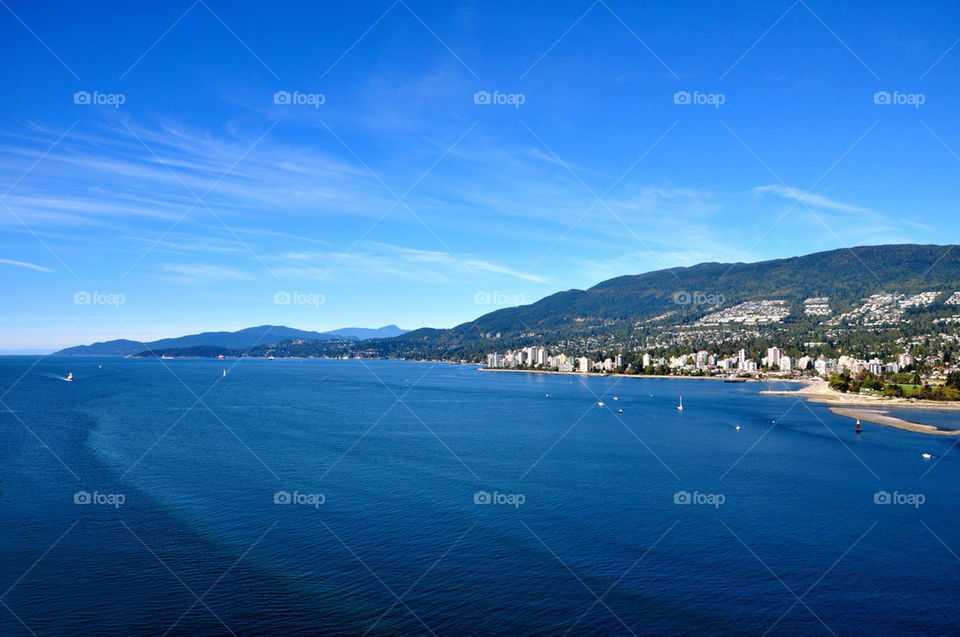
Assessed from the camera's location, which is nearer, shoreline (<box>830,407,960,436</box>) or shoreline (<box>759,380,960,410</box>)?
shoreline (<box>830,407,960,436</box>)

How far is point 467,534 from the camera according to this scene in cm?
1669

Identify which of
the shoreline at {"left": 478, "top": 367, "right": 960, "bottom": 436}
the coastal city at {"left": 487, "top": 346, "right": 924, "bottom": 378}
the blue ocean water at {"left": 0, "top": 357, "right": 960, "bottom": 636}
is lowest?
the blue ocean water at {"left": 0, "top": 357, "right": 960, "bottom": 636}

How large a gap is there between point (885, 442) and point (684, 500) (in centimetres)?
2138

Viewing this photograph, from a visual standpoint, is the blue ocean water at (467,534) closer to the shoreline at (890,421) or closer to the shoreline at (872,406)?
the shoreline at (890,421)

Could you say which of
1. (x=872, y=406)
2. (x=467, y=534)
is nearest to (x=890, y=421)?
(x=872, y=406)

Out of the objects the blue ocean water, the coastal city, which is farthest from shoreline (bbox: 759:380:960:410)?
the coastal city

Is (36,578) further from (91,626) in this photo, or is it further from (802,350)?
(802,350)

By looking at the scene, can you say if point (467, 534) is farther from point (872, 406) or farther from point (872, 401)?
point (872, 401)

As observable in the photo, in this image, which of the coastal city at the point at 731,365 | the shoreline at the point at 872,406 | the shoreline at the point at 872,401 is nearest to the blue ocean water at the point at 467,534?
the shoreline at the point at 872,406

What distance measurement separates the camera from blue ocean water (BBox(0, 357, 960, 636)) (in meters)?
12.0

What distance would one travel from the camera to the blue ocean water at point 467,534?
11953mm

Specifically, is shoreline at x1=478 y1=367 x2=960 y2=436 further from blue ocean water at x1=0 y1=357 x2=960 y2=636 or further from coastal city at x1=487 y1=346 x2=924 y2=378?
coastal city at x1=487 y1=346 x2=924 y2=378

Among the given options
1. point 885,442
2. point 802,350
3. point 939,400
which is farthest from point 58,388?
point 802,350

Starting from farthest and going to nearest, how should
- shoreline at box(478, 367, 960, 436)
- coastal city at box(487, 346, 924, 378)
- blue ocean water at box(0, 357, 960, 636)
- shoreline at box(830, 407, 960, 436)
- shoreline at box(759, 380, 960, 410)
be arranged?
coastal city at box(487, 346, 924, 378), shoreline at box(759, 380, 960, 410), shoreline at box(478, 367, 960, 436), shoreline at box(830, 407, 960, 436), blue ocean water at box(0, 357, 960, 636)
